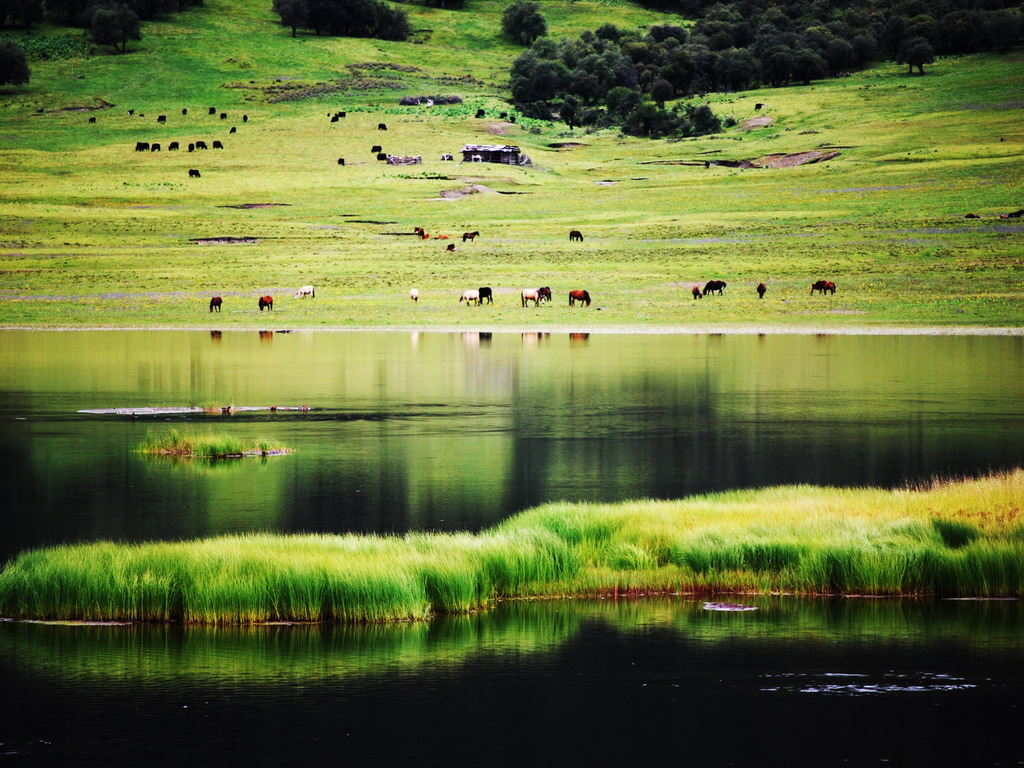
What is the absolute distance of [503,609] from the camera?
18.1 m

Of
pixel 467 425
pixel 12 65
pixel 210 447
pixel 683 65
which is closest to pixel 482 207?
pixel 467 425

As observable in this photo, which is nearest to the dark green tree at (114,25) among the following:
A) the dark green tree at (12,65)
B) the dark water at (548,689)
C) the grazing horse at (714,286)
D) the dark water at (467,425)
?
the dark green tree at (12,65)

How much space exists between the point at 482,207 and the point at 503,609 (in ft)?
318

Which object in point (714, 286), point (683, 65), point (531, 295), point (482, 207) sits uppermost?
point (683, 65)

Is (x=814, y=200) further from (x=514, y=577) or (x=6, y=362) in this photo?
(x=514, y=577)

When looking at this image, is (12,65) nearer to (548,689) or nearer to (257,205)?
(257,205)

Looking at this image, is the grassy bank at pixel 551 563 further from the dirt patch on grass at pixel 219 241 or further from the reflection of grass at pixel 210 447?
the dirt patch on grass at pixel 219 241

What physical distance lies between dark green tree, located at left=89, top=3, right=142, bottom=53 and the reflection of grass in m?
174

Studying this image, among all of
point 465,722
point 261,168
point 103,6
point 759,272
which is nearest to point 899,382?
point 759,272

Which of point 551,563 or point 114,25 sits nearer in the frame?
point 551,563

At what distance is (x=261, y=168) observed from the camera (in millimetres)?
134750

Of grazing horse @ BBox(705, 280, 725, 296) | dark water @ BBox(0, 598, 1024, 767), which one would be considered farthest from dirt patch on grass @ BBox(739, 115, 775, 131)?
dark water @ BBox(0, 598, 1024, 767)

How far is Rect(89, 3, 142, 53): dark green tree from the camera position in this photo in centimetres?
19188

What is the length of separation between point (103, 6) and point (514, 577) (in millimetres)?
198326
